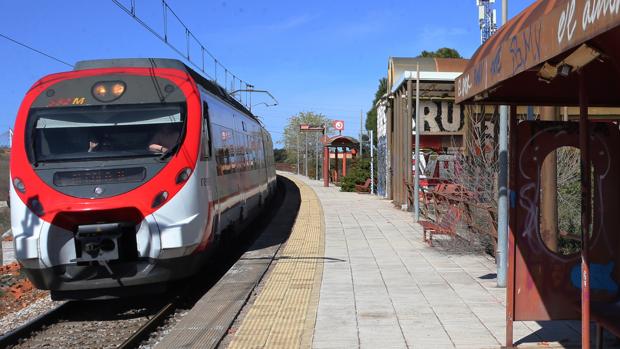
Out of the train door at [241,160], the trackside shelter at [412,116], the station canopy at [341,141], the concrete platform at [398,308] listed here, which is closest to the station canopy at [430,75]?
the trackside shelter at [412,116]

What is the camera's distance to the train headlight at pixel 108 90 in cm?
793

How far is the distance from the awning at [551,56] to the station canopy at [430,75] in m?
12.0

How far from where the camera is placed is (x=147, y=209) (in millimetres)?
7031

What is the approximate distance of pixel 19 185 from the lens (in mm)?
7184

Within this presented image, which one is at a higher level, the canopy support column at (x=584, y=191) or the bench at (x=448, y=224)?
the canopy support column at (x=584, y=191)

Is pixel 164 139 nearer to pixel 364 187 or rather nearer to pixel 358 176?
pixel 364 187

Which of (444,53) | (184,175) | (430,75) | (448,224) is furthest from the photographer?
(444,53)

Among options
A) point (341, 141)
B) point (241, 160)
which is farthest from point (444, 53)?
point (241, 160)

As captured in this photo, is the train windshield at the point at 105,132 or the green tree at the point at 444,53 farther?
the green tree at the point at 444,53

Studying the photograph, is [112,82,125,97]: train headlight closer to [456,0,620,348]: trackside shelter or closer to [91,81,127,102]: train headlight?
[91,81,127,102]: train headlight

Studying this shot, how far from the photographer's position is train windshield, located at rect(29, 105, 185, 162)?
754 centimetres

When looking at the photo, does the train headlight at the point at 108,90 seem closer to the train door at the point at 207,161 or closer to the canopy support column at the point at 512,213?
the train door at the point at 207,161

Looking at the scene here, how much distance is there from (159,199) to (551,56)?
5143 mm

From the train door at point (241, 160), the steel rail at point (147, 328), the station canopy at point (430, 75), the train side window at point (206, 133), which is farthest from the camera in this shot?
the station canopy at point (430, 75)
